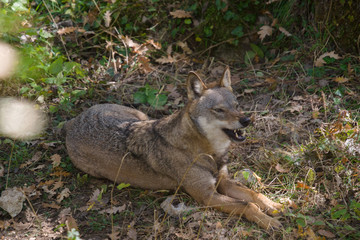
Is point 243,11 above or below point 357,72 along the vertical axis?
above

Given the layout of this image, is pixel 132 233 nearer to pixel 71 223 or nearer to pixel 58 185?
pixel 71 223

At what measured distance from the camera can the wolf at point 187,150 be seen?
480 cm

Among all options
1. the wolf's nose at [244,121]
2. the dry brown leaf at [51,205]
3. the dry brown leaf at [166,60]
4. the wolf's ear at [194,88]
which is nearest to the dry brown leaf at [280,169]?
the wolf's nose at [244,121]

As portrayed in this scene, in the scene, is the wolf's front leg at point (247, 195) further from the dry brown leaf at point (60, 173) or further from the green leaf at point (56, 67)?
the green leaf at point (56, 67)

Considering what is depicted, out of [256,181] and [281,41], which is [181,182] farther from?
[281,41]

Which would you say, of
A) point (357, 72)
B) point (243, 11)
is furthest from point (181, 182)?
point (243, 11)

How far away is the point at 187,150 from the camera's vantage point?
4.97 meters

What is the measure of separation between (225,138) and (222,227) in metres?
1.18

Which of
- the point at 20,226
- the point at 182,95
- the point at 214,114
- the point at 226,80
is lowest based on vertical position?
the point at 20,226

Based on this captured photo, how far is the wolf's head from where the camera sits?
15.7ft

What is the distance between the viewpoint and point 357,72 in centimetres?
625

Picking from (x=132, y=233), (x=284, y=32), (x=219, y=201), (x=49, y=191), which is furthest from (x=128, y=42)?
(x=132, y=233)

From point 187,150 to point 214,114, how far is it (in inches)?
24.9

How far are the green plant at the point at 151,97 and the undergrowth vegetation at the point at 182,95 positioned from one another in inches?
1.2
